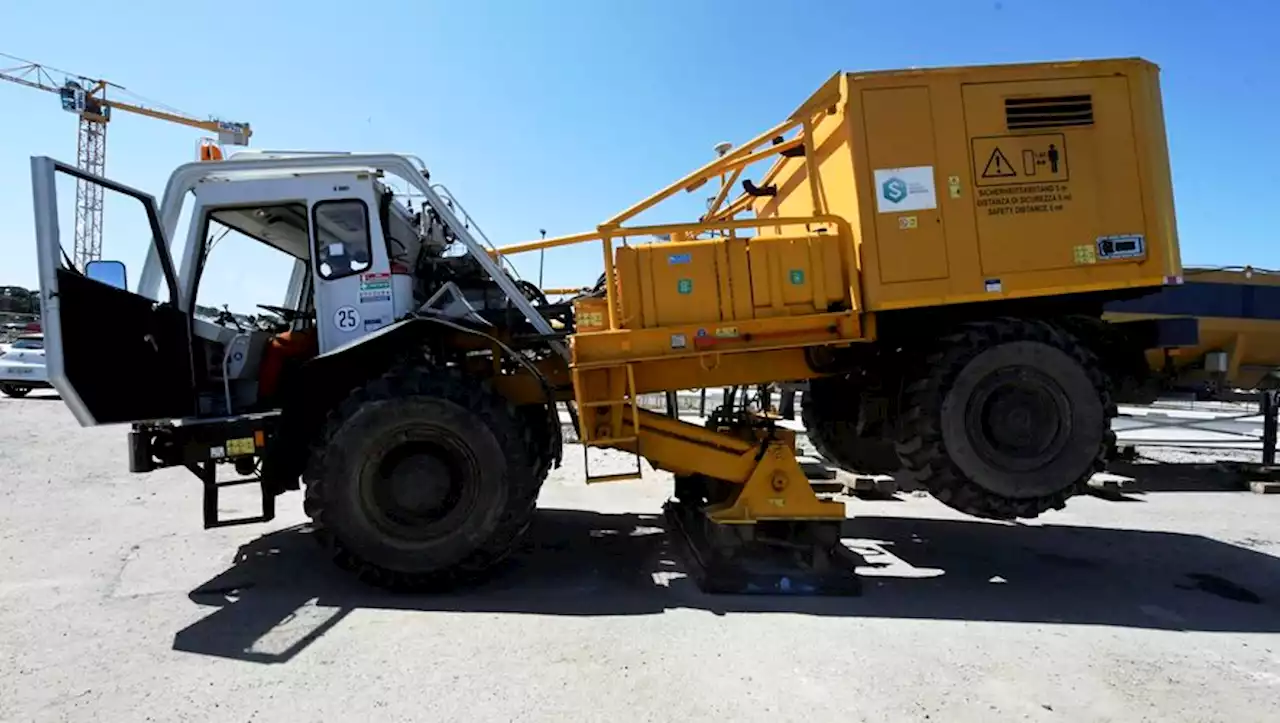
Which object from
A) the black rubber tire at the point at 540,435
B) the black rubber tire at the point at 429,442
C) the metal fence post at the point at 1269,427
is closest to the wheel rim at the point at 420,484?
the black rubber tire at the point at 429,442

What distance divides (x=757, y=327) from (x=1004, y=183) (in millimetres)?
1934

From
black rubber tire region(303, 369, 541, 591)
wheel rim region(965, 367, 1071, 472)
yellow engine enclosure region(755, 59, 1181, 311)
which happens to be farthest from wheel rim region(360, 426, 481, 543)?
wheel rim region(965, 367, 1071, 472)

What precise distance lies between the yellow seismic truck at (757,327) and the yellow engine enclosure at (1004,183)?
2cm

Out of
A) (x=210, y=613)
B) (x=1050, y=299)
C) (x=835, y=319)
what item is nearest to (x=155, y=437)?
(x=210, y=613)

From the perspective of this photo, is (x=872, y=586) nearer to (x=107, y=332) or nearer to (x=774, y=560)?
(x=774, y=560)

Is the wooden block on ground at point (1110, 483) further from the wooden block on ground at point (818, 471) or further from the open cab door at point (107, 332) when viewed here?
the open cab door at point (107, 332)

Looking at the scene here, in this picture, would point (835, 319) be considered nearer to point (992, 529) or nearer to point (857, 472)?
point (857, 472)

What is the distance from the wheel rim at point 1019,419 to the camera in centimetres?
507

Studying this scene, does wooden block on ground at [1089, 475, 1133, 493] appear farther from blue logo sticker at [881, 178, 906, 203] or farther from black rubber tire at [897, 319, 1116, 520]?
blue logo sticker at [881, 178, 906, 203]

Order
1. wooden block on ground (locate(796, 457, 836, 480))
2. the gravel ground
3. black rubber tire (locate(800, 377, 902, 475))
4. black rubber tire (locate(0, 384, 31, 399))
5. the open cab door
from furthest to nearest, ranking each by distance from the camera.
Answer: black rubber tire (locate(0, 384, 31, 399))
wooden block on ground (locate(796, 457, 836, 480))
black rubber tire (locate(800, 377, 902, 475))
the open cab door
the gravel ground

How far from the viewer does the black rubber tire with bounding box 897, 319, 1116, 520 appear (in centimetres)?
504

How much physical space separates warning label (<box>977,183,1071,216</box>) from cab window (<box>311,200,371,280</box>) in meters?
4.23

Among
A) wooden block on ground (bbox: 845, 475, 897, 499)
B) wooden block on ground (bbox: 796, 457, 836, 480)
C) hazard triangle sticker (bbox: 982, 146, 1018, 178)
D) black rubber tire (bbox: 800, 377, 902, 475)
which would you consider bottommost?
wooden block on ground (bbox: 845, 475, 897, 499)

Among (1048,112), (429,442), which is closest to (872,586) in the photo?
(429,442)
